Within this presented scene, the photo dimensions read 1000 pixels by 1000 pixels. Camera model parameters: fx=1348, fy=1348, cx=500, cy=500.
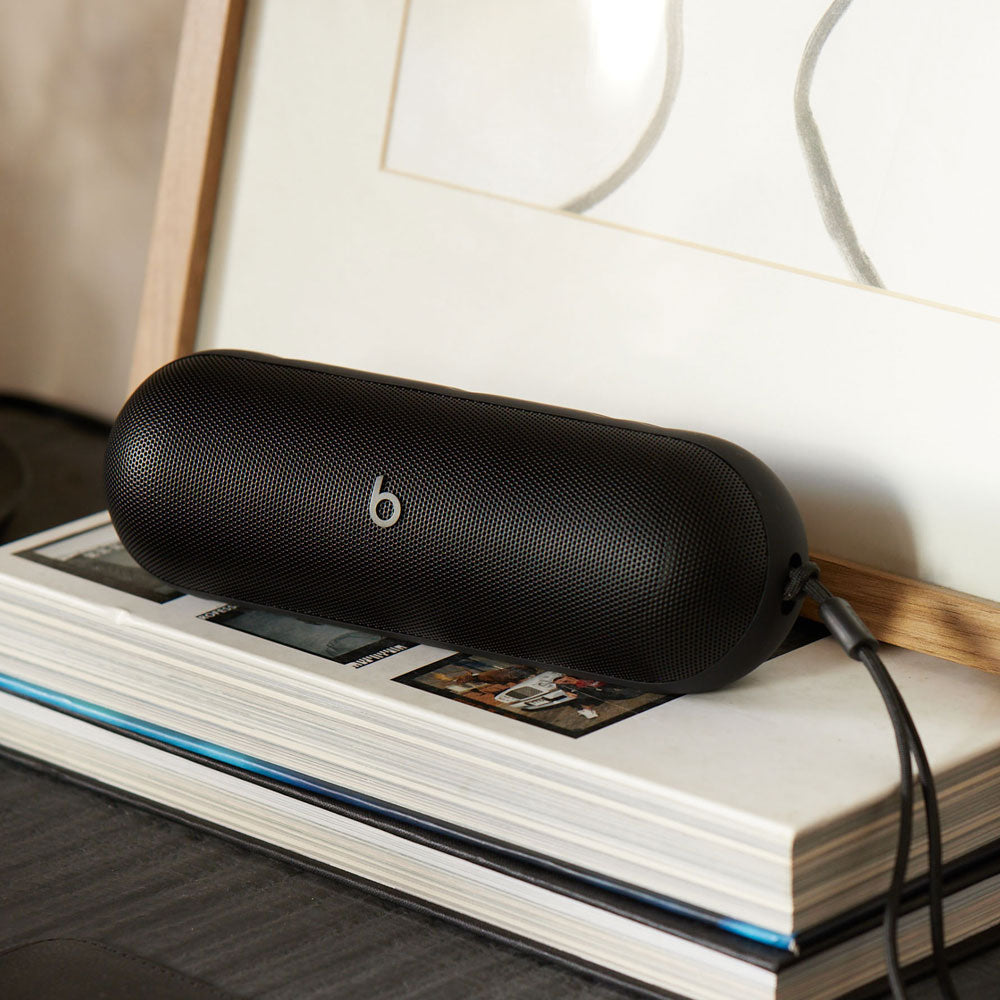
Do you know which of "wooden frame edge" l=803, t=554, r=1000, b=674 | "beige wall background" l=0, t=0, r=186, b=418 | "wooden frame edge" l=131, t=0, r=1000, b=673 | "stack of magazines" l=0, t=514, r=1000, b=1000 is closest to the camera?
"stack of magazines" l=0, t=514, r=1000, b=1000

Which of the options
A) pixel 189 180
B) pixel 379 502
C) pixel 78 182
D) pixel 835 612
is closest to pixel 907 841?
pixel 835 612

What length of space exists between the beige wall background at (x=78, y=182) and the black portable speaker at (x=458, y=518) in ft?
1.39

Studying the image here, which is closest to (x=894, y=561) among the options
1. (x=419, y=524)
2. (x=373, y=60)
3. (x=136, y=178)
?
(x=419, y=524)

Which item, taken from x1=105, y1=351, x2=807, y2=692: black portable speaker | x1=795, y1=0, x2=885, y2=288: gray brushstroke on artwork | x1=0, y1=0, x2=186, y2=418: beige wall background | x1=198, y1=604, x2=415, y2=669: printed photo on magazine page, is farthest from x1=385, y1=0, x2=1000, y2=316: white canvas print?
x1=0, y1=0, x2=186, y2=418: beige wall background

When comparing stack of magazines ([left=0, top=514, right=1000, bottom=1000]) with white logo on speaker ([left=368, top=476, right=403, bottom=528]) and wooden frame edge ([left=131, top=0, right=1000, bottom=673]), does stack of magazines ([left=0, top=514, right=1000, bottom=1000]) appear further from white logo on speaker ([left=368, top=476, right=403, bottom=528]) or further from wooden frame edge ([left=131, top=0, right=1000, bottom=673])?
wooden frame edge ([left=131, top=0, right=1000, bottom=673])

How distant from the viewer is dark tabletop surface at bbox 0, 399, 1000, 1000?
43 cm

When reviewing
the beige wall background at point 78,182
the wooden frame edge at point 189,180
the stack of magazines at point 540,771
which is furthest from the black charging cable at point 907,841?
the beige wall background at point 78,182

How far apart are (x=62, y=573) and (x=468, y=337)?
0.21m

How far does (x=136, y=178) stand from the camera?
923 millimetres

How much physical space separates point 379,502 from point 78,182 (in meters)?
0.57

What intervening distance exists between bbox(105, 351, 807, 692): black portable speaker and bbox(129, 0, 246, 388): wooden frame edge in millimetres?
144

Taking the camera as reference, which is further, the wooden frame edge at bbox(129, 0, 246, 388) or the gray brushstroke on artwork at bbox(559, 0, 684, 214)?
the wooden frame edge at bbox(129, 0, 246, 388)

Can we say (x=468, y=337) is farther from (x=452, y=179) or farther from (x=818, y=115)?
(x=818, y=115)

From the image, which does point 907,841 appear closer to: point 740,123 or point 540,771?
point 540,771
